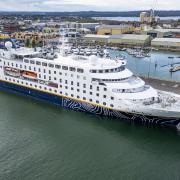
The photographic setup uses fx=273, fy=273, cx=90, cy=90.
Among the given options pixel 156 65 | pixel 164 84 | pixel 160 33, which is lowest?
pixel 156 65

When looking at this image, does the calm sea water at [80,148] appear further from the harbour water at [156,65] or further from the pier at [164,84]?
the harbour water at [156,65]

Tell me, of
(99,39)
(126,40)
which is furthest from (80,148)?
(99,39)

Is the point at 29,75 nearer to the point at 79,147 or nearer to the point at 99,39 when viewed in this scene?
the point at 79,147

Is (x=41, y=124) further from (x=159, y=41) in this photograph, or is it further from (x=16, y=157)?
(x=159, y=41)

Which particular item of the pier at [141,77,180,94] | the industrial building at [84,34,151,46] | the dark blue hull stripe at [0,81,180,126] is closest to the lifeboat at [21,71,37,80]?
the dark blue hull stripe at [0,81,180,126]

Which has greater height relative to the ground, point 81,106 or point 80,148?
point 81,106

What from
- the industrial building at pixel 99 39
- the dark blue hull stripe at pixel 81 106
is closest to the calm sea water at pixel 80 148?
the dark blue hull stripe at pixel 81 106

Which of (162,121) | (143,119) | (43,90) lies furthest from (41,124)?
(162,121)
